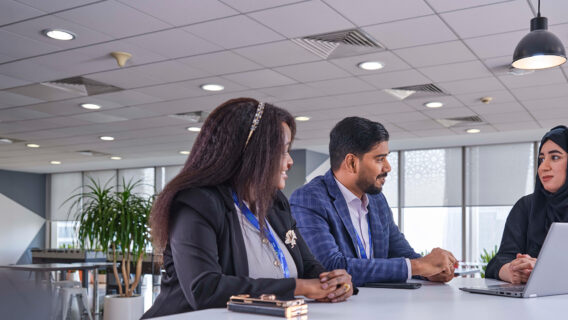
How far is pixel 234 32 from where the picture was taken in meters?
4.36

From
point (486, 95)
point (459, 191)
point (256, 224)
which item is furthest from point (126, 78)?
point (459, 191)

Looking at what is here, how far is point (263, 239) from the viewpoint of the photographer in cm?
162

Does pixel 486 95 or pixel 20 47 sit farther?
pixel 486 95

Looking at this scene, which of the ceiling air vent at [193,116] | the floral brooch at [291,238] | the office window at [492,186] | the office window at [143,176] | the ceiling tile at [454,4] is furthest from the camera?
the office window at [143,176]

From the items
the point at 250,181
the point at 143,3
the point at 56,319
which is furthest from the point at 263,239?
the point at 56,319

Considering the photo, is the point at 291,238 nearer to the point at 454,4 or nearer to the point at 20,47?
the point at 454,4

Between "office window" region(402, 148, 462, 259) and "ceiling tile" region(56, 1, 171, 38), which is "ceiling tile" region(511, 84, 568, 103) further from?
"office window" region(402, 148, 462, 259)

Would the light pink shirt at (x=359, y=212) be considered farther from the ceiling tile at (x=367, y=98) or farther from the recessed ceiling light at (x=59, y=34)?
the ceiling tile at (x=367, y=98)

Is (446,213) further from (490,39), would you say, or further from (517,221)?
(517,221)

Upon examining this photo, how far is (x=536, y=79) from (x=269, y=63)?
2.52 metres

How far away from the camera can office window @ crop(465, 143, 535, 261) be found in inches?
402

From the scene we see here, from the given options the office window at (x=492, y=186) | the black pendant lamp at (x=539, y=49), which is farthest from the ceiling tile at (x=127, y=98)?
the office window at (x=492, y=186)

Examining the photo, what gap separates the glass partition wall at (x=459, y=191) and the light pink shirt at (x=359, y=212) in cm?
840

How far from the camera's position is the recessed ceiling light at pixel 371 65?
514cm
